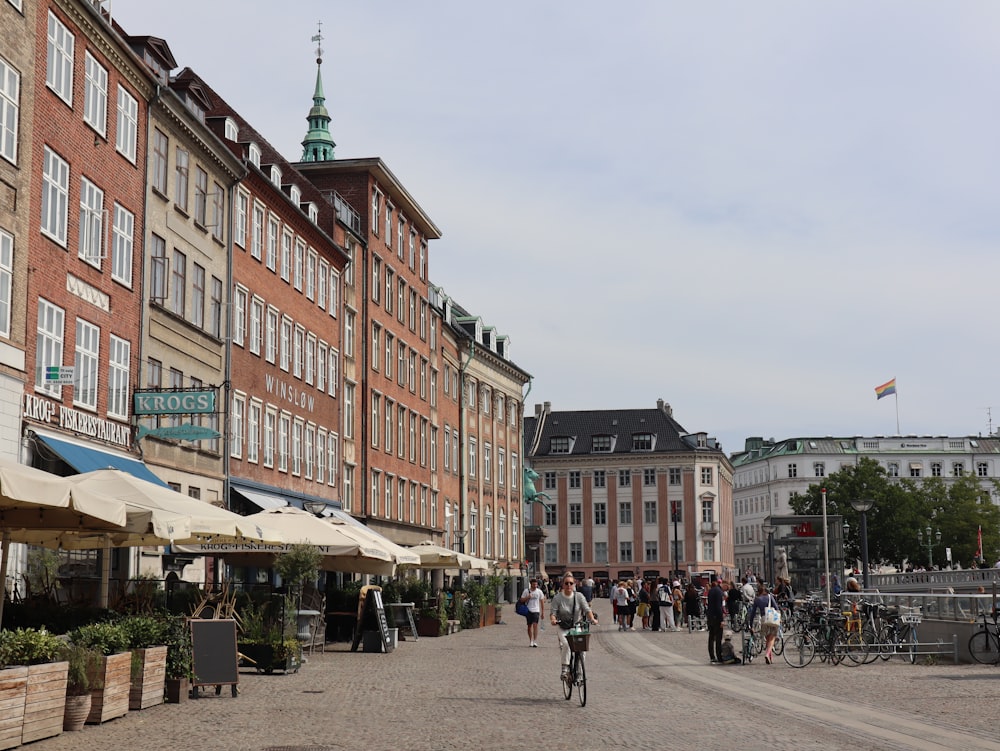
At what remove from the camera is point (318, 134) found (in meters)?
75.2

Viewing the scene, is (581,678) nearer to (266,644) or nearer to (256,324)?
(266,644)

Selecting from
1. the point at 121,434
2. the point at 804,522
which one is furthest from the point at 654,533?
the point at 121,434

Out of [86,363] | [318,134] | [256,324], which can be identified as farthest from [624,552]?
[86,363]

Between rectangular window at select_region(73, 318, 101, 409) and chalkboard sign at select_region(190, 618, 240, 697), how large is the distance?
12637mm

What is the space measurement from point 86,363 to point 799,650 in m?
16.3

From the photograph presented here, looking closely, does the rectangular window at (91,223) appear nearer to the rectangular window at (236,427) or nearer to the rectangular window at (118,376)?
the rectangular window at (118,376)

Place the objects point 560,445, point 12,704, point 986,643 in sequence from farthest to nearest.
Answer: point 560,445, point 986,643, point 12,704

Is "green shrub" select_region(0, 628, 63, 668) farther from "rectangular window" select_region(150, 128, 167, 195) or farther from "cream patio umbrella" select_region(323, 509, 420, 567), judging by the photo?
"rectangular window" select_region(150, 128, 167, 195)

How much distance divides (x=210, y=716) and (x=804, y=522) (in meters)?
40.6

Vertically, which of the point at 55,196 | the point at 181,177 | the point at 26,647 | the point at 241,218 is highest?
the point at 241,218

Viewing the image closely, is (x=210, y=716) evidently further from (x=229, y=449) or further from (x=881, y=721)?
(x=229, y=449)

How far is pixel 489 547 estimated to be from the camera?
84125 mm

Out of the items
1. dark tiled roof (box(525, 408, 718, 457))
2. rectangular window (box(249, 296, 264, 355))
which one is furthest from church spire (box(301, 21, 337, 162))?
dark tiled roof (box(525, 408, 718, 457))

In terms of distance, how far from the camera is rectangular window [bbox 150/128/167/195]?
36.0 meters
